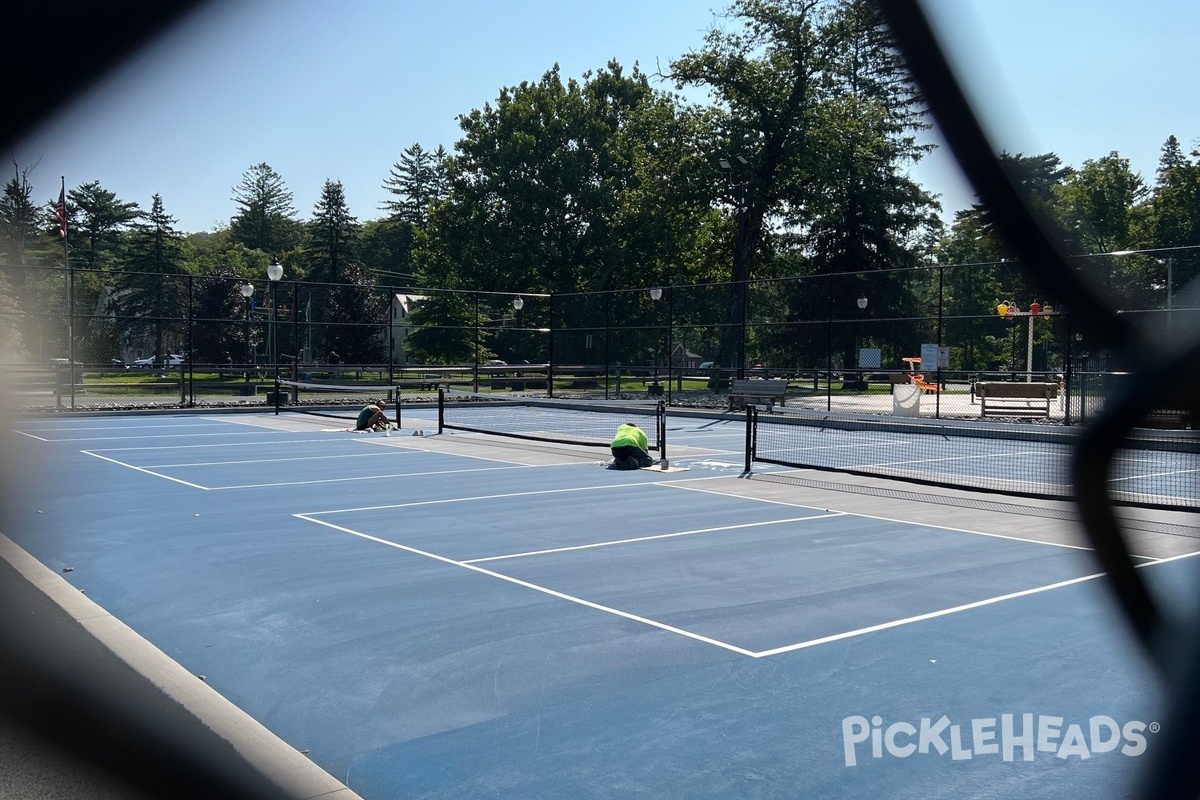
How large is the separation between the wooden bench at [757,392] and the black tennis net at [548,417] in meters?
2.22

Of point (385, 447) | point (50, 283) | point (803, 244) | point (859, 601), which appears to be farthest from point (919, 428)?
point (50, 283)

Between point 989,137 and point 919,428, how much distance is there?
19783 mm

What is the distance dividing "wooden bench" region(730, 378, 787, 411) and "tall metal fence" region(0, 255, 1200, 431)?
1351 millimetres

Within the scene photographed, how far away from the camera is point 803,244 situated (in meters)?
49.6

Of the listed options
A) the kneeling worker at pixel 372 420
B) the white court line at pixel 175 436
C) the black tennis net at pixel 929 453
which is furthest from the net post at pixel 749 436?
the white court line at pixel 175 436

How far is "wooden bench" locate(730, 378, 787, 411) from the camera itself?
85.7 feet

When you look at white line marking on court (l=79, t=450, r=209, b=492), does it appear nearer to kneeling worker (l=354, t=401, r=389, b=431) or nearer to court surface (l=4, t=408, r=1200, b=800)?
court surface (l=4, t=408, r=1200, b=800)

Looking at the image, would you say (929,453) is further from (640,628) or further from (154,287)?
(154,287)

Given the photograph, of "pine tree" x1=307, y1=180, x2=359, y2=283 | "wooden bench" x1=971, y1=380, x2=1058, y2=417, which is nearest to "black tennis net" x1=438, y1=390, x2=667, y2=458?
"wooden bench" x1=971, y1=380, x2=1058, y2=417

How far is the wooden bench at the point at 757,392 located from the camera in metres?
26.1

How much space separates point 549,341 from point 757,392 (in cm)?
915

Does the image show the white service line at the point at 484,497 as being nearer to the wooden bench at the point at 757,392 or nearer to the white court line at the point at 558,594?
the white court line at the point at 558,594

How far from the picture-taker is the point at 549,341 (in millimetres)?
33531

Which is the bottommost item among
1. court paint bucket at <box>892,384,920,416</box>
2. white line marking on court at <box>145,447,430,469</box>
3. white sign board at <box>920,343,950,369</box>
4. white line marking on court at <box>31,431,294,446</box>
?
white line marking on court at <box>145,447,430,469</box>
